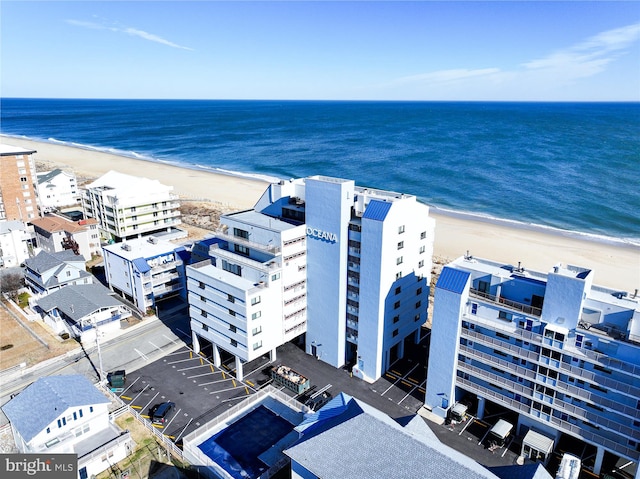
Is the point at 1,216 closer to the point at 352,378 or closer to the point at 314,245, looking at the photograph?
the point at 314,245

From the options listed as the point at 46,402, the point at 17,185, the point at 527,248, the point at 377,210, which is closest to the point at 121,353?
the point at 46,402

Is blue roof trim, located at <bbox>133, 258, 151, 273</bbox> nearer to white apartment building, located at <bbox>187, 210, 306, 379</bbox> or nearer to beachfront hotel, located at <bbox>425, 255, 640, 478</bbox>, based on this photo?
white apartment building, located at <bbox>187, 210, 306, 379</bbox>

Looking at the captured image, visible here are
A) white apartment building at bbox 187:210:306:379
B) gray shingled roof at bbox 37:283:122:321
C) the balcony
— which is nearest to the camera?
the balcony

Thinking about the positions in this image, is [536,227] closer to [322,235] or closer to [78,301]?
[322,235]

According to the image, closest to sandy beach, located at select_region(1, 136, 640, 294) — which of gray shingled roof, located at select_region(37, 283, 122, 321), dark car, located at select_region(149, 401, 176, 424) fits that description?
gray shingled roof, located at select_region(37, 283, 122, 321)

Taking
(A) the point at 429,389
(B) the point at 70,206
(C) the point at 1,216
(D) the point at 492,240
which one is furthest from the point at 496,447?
(B) the point at 70,206

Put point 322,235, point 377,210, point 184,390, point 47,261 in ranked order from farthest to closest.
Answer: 1. point 47,261
2. point 322,235
3. point 184,390
4. point 377,210
